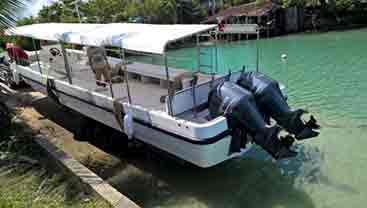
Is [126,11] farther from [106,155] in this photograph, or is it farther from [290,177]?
[290,177]

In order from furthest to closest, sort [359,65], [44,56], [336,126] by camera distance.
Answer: [359,65] → [44,56] → [336,126]

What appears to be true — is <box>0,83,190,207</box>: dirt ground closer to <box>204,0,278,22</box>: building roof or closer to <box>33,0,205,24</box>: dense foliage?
<box>33,0,205,24</box>: dense foliage

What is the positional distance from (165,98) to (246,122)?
172 centimetres

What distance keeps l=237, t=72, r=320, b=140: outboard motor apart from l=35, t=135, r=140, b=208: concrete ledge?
260 centimetres

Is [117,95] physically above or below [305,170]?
above

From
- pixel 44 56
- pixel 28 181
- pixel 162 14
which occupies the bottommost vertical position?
pixel 28 181

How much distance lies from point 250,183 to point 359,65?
1100 cm

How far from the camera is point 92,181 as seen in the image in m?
4.68

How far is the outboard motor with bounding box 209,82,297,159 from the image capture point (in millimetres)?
4863

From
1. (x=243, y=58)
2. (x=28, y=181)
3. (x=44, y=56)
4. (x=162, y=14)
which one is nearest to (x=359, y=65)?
(x=243, y=58)

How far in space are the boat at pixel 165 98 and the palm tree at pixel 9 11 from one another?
37cm

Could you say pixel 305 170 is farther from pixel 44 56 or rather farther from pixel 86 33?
pixel 44 56

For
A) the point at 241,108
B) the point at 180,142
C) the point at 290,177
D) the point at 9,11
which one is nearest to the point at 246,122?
the point at 241,108

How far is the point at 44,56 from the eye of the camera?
10.1 m
